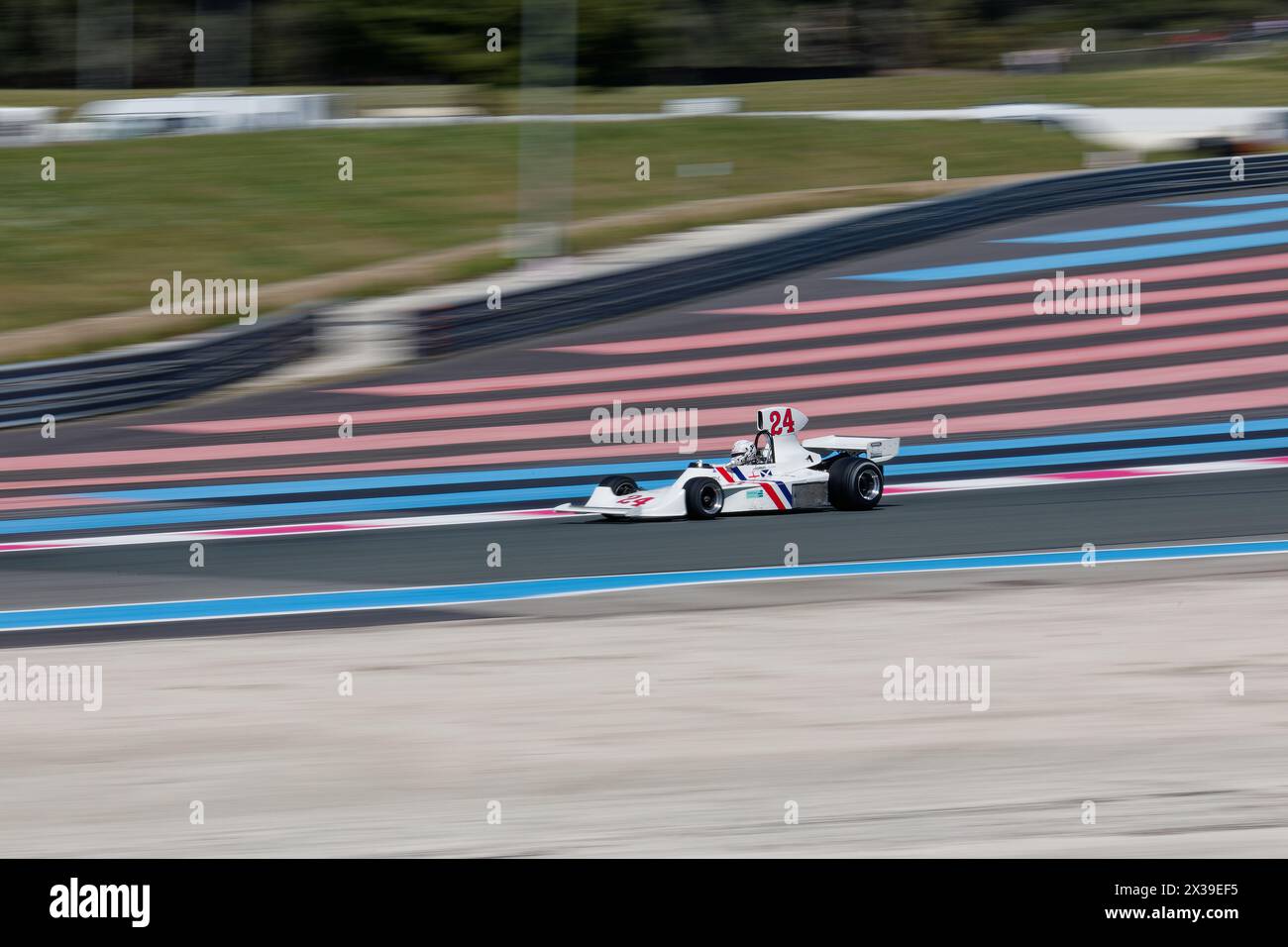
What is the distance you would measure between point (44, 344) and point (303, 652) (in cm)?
945

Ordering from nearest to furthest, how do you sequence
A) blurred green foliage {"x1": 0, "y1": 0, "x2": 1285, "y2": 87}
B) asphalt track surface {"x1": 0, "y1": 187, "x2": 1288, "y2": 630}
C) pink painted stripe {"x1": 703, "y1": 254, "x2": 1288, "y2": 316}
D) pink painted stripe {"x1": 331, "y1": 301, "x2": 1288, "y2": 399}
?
asphalt track surface {"x1": 0, "y1": 187, "x2": 1288, "y2": 630}, pink painted stripe {"x1": 331, "y1": 301, "x2": 1288, "y2": 399}, pink painted stripe {"x1": 703, "y1": 254, "x2": 1288, "y2": 316}, blurred green foliage {"x1": 0, "y1": 0, "x2": 1285, "y2": 87}

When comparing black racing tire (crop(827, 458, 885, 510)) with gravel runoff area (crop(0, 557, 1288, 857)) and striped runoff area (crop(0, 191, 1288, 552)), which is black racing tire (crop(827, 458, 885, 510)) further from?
gravel runoff area (crop(0, 557, 1288, 857))

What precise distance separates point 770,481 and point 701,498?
0.50 m

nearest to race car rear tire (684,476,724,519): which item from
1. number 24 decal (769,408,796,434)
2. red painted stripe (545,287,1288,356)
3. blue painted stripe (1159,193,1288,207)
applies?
number 24 decal (769,408,796,434)

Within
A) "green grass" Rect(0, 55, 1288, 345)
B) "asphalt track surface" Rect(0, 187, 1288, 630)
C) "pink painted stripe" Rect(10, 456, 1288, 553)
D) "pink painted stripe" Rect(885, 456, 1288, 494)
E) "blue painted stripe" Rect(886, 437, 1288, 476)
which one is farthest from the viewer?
"green grass" Rect(0, 55, 1288, 345)

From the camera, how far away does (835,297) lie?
16891 millimetres

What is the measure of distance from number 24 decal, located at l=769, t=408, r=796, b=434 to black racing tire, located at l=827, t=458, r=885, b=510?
402 mm

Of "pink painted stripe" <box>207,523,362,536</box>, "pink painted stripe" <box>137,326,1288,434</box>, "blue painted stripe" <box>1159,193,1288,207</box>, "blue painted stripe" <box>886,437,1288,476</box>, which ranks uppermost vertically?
"blue painted stripe" <box>1159,193,1288,207</box>

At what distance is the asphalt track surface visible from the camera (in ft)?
31.6

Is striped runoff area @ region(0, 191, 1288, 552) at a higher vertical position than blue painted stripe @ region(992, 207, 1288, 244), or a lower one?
lower

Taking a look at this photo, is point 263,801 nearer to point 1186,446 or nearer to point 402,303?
point 1186,446

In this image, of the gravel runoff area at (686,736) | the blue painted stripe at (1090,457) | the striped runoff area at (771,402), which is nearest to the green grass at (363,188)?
the striped runoff area at (771,402)

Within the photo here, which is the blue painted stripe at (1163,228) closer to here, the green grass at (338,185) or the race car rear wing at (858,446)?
the green grass at (338,185)

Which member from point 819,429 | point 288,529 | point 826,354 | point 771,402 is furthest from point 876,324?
point 288,529
